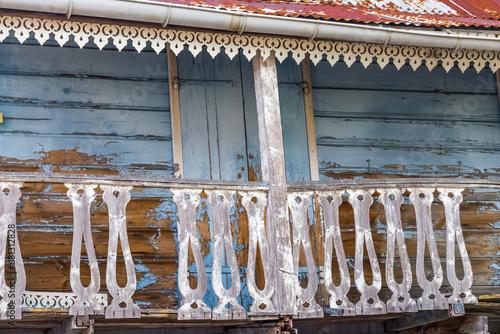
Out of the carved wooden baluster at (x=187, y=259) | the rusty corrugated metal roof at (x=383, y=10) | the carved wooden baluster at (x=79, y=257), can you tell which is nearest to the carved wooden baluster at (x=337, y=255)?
the carved wooden baluster at (x=187, y=259)

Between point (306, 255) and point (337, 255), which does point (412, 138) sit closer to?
point (337, 255)

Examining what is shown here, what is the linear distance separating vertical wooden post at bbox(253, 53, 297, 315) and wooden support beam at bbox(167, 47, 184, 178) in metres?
1.15

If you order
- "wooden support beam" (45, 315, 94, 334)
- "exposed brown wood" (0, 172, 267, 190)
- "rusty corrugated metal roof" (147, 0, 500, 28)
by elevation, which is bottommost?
"wooden support beam" (45, 315, 94, 334)

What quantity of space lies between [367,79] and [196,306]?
3.05m

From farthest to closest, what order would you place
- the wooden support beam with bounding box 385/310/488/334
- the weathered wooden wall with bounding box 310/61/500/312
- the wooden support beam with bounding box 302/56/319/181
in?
the weathered wooden wall with bounding box 310/61/500/312 < the wooden support beam with bounding box 302/56/319/181 < the wooden support beam with bounding box 385/310/488/334

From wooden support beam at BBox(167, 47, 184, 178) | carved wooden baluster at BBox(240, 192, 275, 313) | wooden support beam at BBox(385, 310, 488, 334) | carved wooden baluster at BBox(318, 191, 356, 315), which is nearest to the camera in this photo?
carved wooden baluster at BBox(240, 192, 275, 313)

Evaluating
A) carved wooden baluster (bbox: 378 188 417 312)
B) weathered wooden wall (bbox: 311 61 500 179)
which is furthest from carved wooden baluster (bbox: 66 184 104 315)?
weathered wooden wall (bbox: 311 61 500 179)

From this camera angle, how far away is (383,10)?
746 cm

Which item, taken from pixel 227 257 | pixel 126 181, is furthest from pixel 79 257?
pixel 227 257

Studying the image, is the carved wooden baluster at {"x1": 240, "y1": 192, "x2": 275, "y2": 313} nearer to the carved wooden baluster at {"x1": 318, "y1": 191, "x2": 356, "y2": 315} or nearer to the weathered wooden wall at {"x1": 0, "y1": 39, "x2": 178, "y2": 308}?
the carved wooden baluster at {"x1": 318, "y1": 191, "x2": 356, "y2": 315}

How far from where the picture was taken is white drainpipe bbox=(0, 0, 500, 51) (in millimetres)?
6191

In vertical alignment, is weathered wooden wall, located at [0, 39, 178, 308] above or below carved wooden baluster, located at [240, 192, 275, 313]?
above

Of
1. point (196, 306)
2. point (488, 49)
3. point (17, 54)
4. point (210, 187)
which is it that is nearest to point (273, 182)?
point (210, 187)

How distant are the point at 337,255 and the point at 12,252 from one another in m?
2.53
